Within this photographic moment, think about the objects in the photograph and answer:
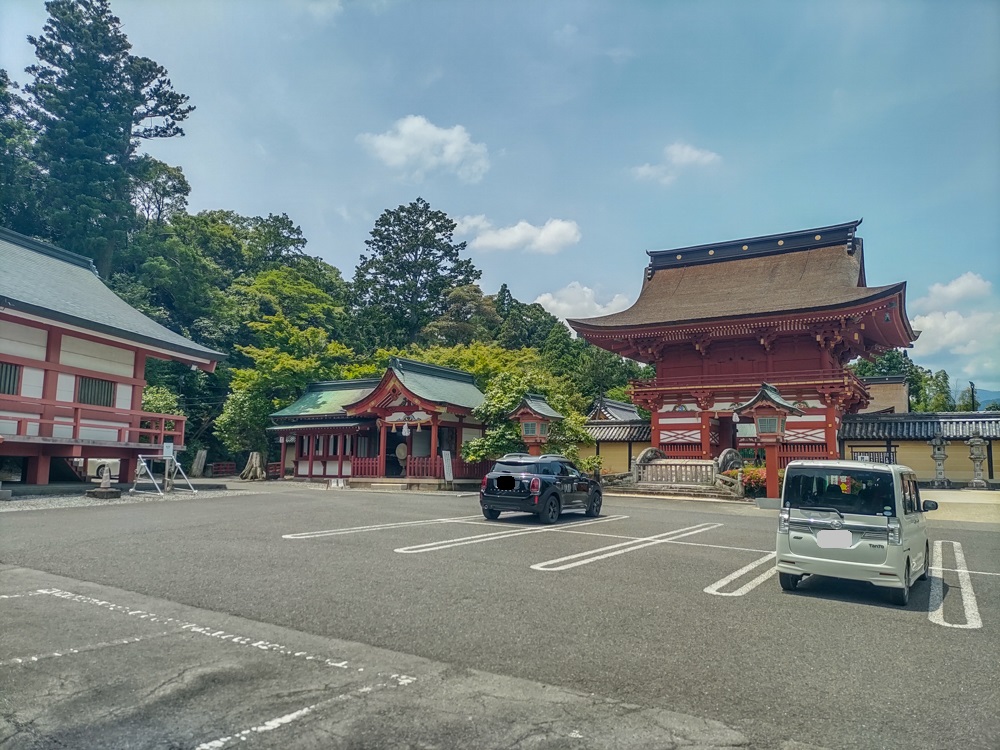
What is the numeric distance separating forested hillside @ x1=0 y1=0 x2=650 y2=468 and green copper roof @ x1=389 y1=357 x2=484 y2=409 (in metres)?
2.01

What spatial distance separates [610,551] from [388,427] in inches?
793

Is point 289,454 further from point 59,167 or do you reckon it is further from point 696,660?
point 696,660

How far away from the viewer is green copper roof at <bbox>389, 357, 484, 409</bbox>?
88.9ft

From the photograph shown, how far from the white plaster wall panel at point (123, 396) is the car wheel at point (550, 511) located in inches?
624

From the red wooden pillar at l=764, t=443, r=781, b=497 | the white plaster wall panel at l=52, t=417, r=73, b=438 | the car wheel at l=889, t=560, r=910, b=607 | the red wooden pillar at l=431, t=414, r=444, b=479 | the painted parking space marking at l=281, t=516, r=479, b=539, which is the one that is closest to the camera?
the car wheel at l=889, t=560, r=910, b=607

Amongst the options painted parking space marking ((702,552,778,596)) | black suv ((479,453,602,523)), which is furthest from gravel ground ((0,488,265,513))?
painted parking space marking ((702,552,778,596))

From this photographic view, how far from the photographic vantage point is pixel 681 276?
3206 centimetres

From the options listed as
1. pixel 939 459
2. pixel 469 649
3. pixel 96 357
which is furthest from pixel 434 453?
pixel 469 649

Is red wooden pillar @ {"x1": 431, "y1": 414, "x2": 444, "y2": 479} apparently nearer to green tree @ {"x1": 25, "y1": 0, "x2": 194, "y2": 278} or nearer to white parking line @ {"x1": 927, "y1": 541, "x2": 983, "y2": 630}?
white parking line @ {"x1": 927, "y1": 541, "x2": 983, "y2": 630}

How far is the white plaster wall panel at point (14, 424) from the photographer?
17.7m

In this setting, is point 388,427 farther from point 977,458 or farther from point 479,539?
point 977,458

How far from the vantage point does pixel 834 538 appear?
7.54 meters

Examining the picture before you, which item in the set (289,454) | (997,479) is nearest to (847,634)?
(997,479)

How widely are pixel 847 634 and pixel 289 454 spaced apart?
1274 inches
